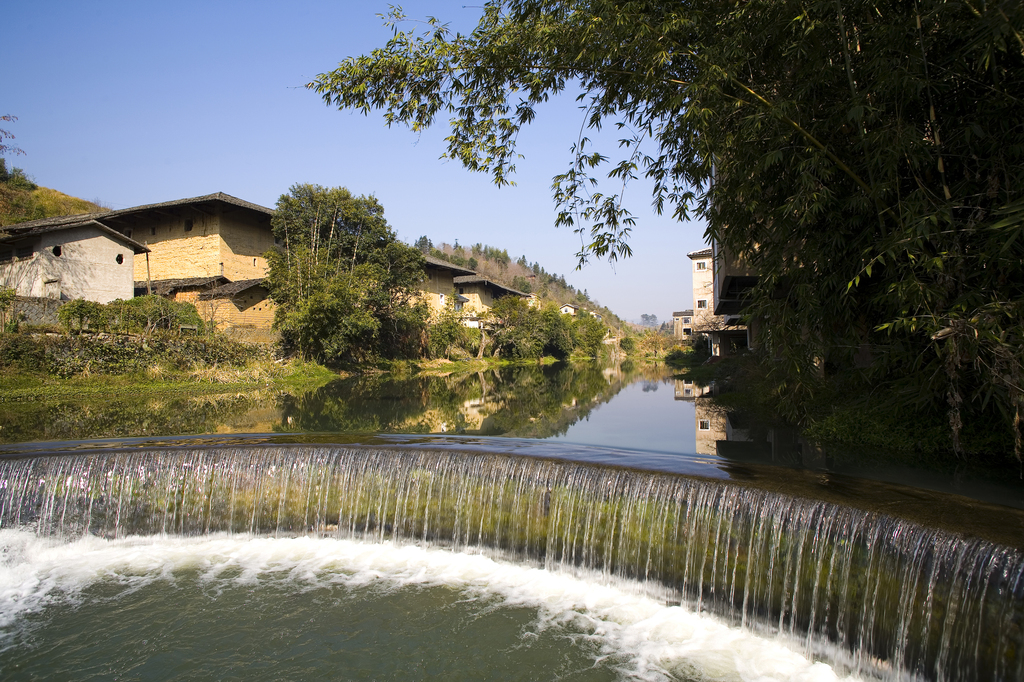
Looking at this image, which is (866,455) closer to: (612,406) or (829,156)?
(829,156)

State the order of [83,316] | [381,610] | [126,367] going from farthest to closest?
[83,316] < [126,367] < [381,610]

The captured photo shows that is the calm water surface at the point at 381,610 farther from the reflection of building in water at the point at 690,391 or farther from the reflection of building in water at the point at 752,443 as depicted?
the reflection of building in water at the point at 690,391

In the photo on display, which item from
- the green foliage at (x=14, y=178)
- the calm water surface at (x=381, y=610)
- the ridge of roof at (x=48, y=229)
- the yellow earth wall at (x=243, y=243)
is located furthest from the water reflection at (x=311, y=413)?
the green foliage at (x=14, y=178)

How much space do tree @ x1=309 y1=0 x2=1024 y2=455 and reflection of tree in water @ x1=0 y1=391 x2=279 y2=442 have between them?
696 centimetres

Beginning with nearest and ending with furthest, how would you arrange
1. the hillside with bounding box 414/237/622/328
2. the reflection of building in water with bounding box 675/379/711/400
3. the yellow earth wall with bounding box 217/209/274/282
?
the reflection of building in water with bounding box 675/379/711/400, the yellow earth wall with bounding box 217/209/274/282, the hillside with bounding box 414/237/622/328

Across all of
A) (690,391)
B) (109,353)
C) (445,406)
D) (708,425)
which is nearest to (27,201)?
(109,353)

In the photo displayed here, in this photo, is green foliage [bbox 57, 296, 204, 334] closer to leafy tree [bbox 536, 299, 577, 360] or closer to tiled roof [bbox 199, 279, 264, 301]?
tiled roof [bbox 199, 279, 264, 301]

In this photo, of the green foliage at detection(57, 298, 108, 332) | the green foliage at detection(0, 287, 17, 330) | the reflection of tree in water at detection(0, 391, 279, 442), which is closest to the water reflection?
the reflection of tree in water at detection(0, 391, 279, 442)

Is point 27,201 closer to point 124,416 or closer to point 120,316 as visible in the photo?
point 120,316

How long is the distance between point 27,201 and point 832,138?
4513 centimetres

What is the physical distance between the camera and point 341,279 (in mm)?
26266

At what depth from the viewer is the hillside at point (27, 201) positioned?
34781mm

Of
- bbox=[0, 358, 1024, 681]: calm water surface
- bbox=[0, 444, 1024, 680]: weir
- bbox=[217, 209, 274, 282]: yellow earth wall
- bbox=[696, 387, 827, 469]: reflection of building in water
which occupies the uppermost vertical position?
bbox=[217, 209, 274, 282]: yellow earth wall

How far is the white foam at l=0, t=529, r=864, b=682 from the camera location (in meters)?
4.46
